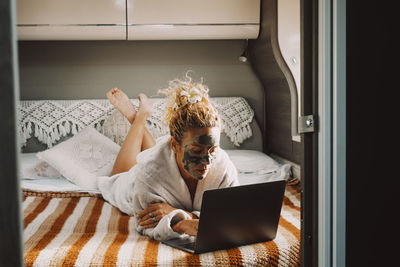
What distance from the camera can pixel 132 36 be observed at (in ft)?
9.73

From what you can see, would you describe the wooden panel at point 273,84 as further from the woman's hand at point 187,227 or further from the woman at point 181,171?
the woman's hand at point 187,227

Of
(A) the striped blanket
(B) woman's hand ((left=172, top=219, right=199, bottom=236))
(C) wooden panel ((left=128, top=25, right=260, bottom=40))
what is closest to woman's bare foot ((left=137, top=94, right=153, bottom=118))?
(C) wooden panel ((left=128, top=25, right=260, bottom=40))

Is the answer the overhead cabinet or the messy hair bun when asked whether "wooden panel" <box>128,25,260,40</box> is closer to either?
the overhead cabinet

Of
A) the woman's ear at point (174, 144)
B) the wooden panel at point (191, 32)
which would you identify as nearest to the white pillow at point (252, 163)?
the wooden panel at point (191, 32)

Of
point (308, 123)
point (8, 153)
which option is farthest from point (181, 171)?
point (8, 153)

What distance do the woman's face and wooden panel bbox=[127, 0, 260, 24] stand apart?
4.80 feet

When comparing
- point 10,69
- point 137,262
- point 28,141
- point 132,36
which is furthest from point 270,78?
point 10,69

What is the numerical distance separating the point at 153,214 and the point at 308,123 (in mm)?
750

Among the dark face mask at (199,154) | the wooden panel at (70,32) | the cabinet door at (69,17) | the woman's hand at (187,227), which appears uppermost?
the cabinet door at (69,17)

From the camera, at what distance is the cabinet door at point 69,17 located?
2.84 metres

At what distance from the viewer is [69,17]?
9.37 feet

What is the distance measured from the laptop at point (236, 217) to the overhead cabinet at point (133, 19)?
1687 mm
